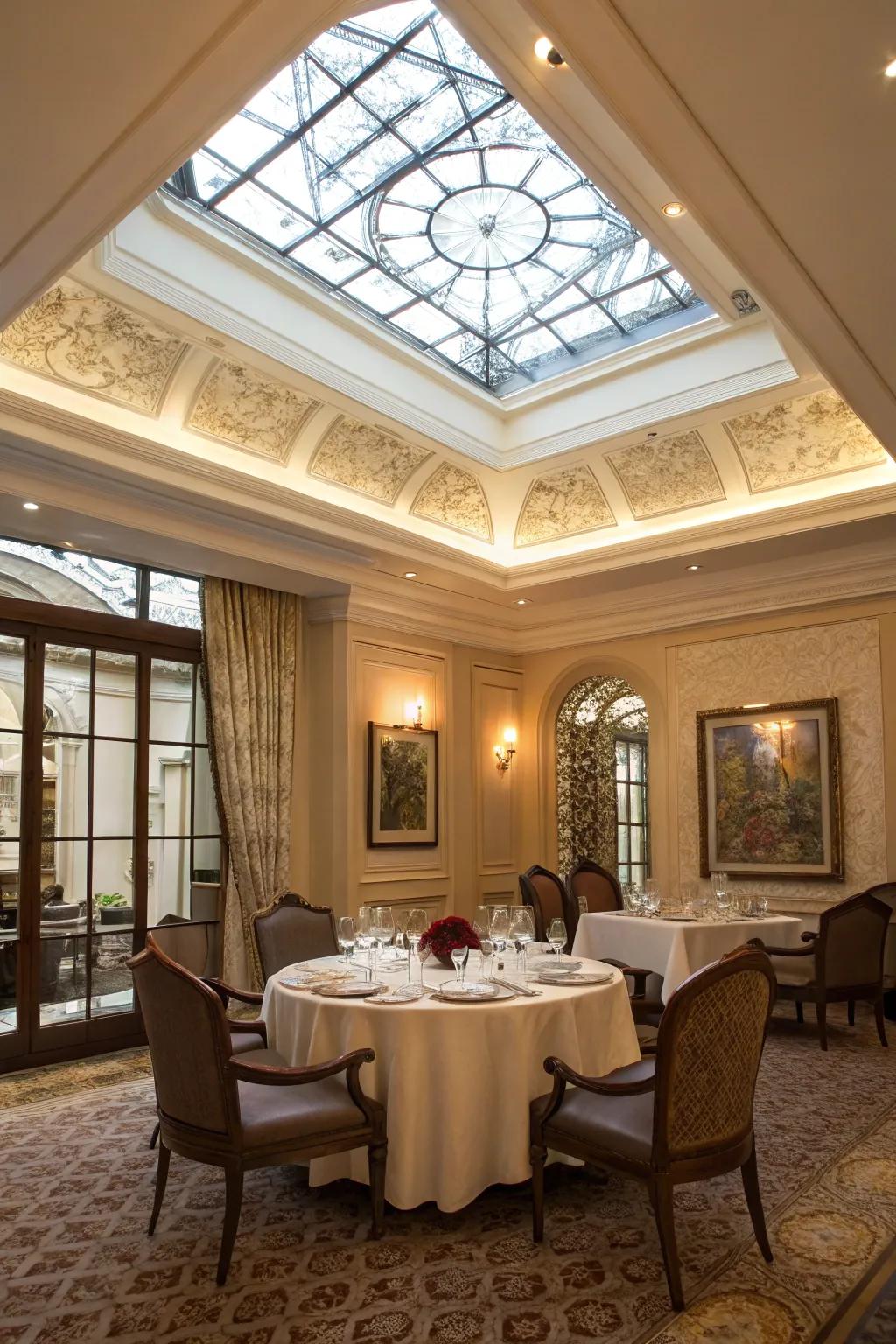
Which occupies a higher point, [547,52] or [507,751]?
[547,52]

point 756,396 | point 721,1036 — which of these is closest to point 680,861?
point 756,396

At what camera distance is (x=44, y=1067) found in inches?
225

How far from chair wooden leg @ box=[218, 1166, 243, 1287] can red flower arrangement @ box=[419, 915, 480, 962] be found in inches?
48.2

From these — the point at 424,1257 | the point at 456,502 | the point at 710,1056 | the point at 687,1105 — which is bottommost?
the point at 424,1257

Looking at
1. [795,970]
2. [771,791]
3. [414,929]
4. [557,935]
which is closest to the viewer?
[414,929]

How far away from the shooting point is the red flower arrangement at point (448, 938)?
4012 millimetres

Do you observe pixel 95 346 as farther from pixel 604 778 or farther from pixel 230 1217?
pixel 604 778

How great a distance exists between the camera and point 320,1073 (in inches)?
129

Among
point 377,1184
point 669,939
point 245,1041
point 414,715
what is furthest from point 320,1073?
point 414,715

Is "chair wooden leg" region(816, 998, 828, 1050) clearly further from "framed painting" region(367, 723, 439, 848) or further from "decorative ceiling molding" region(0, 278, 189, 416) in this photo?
"decorative ceiling molding" region(0, 278, 189, 416)

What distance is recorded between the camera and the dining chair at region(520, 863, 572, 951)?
679 centimetres

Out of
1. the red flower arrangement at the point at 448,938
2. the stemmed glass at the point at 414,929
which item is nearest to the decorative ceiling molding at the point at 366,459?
the stemmed glass at the point at 414,929

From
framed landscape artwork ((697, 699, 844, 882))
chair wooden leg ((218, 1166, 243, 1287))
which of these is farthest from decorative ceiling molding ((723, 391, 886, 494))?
chair wooden leg ((218, 1166, 243, 1287))

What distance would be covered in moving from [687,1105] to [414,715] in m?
5.25
